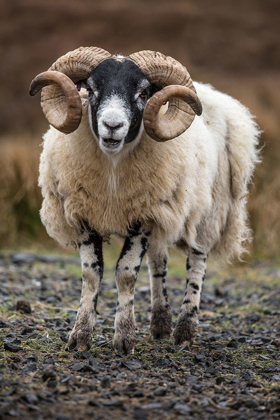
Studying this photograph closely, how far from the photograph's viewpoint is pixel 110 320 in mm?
8219

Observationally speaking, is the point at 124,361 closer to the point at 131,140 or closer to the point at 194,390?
the point at 194,390

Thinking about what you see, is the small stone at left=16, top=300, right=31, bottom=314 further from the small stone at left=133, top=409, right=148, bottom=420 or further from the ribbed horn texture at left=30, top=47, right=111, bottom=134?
the small stone at left=133, top=409, right=148, bottom=420

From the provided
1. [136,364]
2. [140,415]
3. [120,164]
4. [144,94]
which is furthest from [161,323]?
[140,415]

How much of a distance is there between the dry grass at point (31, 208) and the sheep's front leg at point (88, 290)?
299 inches

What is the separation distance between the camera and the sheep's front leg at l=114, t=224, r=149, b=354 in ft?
21.1

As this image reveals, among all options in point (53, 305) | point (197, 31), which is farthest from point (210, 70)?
point (53, 305)

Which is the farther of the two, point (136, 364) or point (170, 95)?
point (170, 95)

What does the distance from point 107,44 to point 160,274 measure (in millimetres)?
22931

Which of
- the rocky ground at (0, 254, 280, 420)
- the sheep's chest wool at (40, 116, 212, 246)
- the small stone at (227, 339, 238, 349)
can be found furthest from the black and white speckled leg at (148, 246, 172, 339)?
the sheep's chest wool at (40, 116, 212, 246)

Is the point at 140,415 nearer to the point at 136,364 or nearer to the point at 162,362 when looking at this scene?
the point at 136,364

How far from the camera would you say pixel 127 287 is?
6539 millimetres

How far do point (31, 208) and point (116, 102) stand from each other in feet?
28.6

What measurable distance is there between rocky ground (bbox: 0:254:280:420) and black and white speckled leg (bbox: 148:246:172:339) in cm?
18

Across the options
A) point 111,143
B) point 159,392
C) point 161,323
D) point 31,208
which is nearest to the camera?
point 159,392
